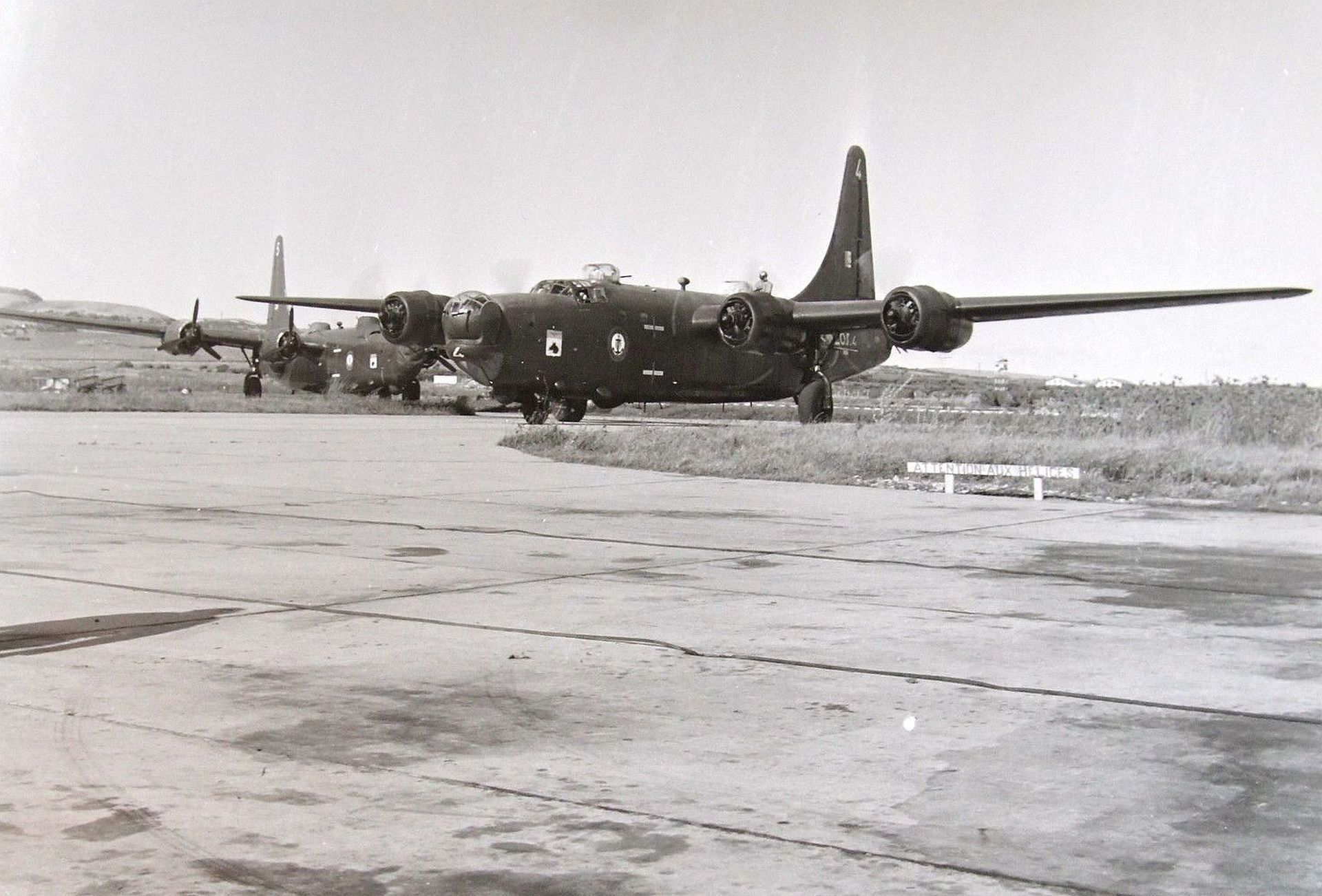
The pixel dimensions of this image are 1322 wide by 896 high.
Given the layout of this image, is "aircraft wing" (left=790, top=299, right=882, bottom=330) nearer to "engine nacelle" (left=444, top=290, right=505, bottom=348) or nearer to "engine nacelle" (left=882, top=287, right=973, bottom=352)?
"engine nacelle" (left=882, top=287, right=973, bottom=352)

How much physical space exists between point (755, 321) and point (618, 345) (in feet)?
11.0

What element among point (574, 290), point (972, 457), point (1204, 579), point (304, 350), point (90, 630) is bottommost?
point (90, 630)

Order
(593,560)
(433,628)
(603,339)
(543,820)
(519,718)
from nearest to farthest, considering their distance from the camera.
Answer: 1. (543,820)
2. (519,718)
3. (433,628)
4. (593,560)
5. (603,339)

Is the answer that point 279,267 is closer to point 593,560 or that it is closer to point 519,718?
point 593,560

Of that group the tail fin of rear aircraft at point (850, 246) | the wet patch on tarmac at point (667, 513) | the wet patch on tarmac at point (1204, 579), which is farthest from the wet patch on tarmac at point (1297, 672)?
the tail fin of rear aircraft at point (850, 246)

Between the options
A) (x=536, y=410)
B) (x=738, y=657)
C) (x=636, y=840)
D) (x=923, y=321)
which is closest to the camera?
(x=636, y=840)

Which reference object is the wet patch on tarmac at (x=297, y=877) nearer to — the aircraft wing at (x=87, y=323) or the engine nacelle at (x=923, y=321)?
the engine nacelle at (x=923, y=321)

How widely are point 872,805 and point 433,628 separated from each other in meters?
3.44

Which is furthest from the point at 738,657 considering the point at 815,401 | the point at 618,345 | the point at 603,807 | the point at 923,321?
the point at 815,401

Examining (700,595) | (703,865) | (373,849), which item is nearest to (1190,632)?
(700,595)

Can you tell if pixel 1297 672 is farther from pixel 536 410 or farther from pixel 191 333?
pixel 191 333

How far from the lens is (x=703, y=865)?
373cm

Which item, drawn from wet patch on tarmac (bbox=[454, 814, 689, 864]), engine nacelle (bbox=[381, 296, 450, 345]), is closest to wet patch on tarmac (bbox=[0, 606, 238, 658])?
wet patch on tarmac (bbox=[454, 814, 689, 864])

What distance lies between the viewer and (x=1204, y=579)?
30.8 feet
